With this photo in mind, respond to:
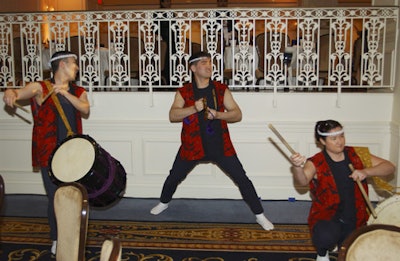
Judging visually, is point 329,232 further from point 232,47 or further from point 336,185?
point 232,47

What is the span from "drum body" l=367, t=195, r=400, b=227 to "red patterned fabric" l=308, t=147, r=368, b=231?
267 millimetres

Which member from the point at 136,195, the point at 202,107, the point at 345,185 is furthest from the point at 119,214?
the point at 345,185

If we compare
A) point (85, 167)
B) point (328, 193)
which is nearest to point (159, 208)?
point (85, 167)

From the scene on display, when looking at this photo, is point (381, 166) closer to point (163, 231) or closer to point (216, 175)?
point (163, 231)

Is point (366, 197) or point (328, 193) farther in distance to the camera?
point (328, 193)

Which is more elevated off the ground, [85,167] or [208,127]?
[208,127]

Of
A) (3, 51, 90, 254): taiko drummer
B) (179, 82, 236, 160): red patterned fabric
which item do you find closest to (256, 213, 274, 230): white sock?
(179, 82, 236, 160): red patterned fabric

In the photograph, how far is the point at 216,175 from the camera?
5.02 m

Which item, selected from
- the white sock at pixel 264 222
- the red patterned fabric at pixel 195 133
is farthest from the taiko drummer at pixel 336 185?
the red patterned fabric at pixel 195 133

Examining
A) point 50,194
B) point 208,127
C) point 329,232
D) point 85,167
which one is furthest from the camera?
point 208,127

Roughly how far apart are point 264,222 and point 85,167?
5.39ft

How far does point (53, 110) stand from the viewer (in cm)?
360

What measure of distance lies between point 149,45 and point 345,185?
2544mm

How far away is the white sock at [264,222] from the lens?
4102 mm
